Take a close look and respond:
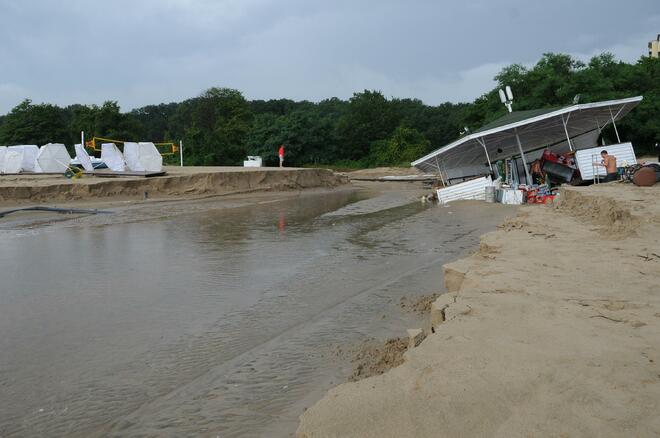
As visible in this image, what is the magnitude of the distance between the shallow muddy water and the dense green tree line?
2693cm

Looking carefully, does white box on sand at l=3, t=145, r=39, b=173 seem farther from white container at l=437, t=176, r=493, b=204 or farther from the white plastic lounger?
white container at l=437, t=176, r=493, b=204

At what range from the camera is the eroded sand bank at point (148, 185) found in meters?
23.3

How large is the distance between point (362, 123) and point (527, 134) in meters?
38.3

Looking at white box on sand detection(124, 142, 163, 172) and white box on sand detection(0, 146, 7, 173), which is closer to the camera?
white box on sand detection(124, 142, 163, 172)

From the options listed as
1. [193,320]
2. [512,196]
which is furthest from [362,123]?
[193,320]

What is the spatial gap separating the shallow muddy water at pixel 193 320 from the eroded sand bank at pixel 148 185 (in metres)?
10.4

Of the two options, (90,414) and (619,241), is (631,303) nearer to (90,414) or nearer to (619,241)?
(619,241)

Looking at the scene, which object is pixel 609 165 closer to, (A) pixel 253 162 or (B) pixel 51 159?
(B) pixel 51 159

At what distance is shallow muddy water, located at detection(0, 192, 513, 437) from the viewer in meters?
4.09

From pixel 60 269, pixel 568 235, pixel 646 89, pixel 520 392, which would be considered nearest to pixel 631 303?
pixel 520 392

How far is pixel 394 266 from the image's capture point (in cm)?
910

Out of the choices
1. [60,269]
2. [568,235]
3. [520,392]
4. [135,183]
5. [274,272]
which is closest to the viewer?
[520,392]

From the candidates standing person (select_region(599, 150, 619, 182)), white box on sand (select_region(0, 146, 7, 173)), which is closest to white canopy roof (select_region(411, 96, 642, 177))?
standing person (select_region(599, 150, 619, 182))

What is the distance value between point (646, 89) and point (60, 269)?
126ft
